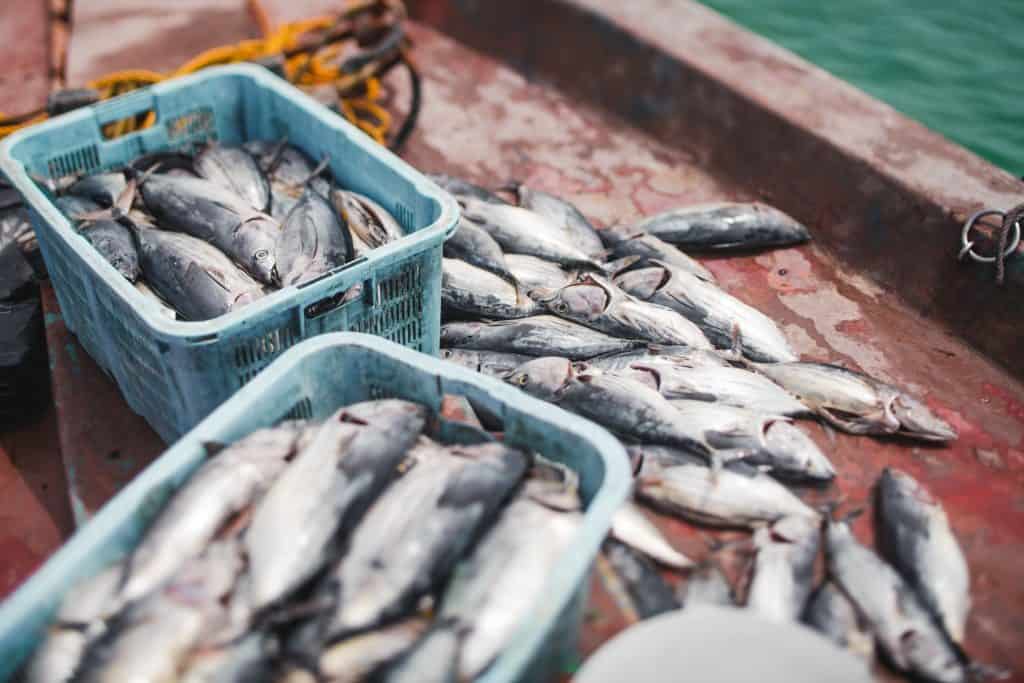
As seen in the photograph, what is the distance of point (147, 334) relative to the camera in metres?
2.31

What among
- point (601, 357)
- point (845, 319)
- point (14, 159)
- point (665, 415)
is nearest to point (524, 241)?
point (601, 357)

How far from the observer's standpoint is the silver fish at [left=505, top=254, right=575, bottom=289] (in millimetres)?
3297

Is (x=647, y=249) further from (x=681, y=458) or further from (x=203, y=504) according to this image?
(x=203, y=504)

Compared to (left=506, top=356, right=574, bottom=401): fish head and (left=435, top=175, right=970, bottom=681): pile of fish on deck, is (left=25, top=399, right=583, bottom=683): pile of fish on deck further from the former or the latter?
(left=506, top=356, right=574, bottom=401): fish head

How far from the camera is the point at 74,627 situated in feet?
5.68

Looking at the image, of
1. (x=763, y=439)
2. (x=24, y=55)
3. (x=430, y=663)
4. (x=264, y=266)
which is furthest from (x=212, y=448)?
(x=24, y=55)

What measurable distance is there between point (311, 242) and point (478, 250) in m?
0.76

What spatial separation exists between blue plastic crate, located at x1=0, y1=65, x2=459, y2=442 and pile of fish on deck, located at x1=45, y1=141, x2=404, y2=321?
0.36 feet

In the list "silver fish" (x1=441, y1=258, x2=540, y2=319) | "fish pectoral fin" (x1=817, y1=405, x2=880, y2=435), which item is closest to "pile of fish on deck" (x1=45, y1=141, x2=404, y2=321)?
"silver fish" (x1=441, y1=258, x2=540, y2=319)

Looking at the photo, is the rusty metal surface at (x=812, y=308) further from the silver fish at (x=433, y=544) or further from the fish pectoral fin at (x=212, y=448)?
the fish pectoral fin at (x=212, y=448)

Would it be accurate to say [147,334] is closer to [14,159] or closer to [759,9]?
[14,159]

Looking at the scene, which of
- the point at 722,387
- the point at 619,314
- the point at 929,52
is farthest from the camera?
the point at 929,52

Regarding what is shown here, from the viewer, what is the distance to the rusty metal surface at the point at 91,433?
2.62 meters

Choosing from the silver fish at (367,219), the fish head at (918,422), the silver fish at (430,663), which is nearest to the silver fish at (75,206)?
the silver fish at (367,219)
